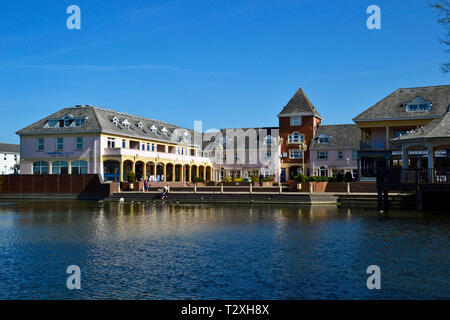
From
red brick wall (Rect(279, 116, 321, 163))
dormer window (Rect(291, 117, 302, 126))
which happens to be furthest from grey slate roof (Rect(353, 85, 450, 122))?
dormer window (Rect(291, 117, 302, 126))

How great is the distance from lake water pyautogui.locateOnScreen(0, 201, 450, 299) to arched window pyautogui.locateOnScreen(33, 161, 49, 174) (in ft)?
114

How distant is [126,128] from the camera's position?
62.6m

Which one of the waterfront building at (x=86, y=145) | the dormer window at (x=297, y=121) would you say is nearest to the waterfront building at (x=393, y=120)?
the dormer window at (x=297, y=121)

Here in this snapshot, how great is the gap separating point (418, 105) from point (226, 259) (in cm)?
4174

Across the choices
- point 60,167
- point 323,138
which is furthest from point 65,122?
point 323,138

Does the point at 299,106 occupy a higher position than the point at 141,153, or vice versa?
the point at 299,106

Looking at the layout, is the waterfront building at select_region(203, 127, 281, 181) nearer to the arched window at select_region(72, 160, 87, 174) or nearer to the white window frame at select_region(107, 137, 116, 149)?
the white window frame at select_region(107, 137, 116, 149)

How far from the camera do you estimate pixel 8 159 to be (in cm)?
10900

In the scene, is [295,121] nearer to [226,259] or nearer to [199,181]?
[199,181]

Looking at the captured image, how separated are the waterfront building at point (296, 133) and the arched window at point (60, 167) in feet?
102
